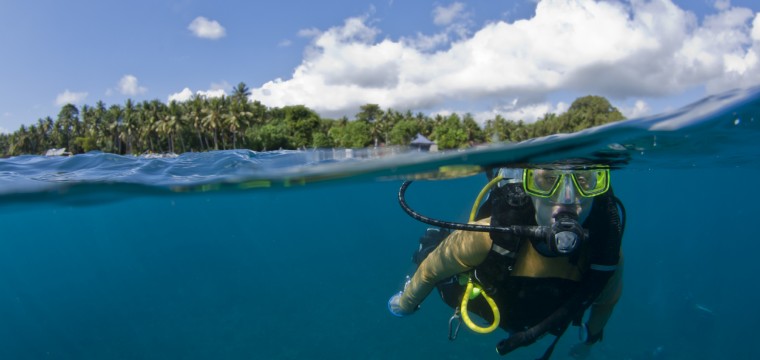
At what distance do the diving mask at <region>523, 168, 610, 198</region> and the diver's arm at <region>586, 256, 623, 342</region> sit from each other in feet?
2.36

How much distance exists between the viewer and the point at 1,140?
87.8 metres

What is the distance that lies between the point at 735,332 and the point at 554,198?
20952 millimetres

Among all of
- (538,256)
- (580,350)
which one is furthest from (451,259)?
(580,350)

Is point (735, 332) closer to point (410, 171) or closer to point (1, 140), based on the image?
point (410, 171)

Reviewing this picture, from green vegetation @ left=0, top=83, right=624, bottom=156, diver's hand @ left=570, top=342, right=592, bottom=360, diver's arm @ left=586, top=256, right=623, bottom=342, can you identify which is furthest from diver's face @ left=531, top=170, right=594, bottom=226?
green vegetation @ left=0, top=83, right=624, bottom=156

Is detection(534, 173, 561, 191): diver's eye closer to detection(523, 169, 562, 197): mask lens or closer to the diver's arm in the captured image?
detection(523, 169, 562, 197): mask lens

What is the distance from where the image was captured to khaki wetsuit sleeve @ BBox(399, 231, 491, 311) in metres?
3.47

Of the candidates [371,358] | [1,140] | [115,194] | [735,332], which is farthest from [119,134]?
[735,332]

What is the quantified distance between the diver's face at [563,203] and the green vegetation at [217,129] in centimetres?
5473

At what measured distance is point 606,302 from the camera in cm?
402

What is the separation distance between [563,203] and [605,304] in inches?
54.0

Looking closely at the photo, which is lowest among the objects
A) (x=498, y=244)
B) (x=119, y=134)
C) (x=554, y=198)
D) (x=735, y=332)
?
Result: (x=735, y=332)

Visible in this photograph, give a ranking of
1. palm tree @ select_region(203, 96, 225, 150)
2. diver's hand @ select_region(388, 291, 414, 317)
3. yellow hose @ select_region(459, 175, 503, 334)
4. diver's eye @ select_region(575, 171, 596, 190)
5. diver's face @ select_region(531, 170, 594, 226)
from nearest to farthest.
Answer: diver's face @ select_region(531, 170, 594, 226), yellow hose @ select_region(459, 175, 503, 334), diver's eye @ select_region(575, 171, 596, 190), diver's hand @ select_region(388, 291, 414, 317), palm tree @ select_region(203, 96, 225, 150)

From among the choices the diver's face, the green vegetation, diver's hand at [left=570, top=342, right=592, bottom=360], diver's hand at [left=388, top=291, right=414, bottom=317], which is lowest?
diver's hand at [left=570, top=342, right=592, bottom=360]
